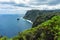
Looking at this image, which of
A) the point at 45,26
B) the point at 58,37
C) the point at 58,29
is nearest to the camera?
the point at 58,37

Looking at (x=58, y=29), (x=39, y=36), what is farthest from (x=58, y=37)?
(x=39, y=36)

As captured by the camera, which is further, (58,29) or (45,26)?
(45,26)

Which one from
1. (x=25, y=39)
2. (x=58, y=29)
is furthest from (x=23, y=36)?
(x=58, y=29)

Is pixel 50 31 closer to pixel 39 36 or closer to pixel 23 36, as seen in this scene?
pixel 39 36

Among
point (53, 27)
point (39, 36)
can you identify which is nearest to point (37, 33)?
point (39, 36)

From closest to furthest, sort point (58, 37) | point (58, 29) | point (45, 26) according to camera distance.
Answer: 1. point (58, 37)
2. point (58, 29)
3. point (45, 26)

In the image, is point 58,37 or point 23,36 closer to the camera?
point 58,37

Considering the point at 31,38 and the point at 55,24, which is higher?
the point at 55,24

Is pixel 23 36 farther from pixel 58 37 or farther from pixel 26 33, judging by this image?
pixel 58 37
